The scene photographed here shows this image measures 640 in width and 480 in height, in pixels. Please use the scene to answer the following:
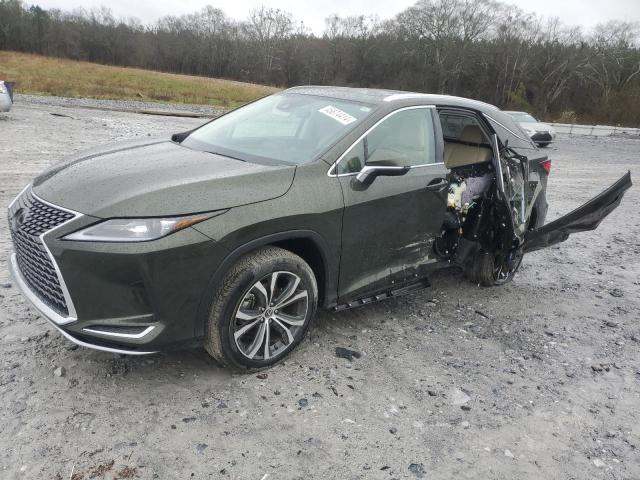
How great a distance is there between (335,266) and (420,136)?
1.33 m

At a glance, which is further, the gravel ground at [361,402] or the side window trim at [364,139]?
the side window trim at [364,139]

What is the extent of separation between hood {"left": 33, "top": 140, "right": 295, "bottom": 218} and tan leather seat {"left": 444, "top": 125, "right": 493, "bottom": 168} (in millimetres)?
2472

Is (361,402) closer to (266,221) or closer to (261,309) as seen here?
(261,309)

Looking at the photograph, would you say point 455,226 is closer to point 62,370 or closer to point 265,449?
point 265,449

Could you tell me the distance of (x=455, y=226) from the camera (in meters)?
4.30

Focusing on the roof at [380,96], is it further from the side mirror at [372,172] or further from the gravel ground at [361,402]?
→ the gravel ground at [361,402]

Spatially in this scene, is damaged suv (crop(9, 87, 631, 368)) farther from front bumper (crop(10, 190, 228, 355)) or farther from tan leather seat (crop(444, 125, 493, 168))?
tan leather seat (crop(444, 125, 493, 168))

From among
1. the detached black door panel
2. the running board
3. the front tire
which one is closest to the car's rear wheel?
the running board

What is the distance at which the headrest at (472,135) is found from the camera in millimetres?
4957

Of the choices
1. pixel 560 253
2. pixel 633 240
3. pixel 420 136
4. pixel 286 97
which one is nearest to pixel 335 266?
pixel 420 136

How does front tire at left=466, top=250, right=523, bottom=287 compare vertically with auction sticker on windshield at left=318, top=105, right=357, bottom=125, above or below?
below

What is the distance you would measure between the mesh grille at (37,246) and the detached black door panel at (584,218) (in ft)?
12.3

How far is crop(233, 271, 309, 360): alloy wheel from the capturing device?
2996 millimetres

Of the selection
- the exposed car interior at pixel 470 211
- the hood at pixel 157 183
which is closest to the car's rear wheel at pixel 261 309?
the hood at pixel 157 183
